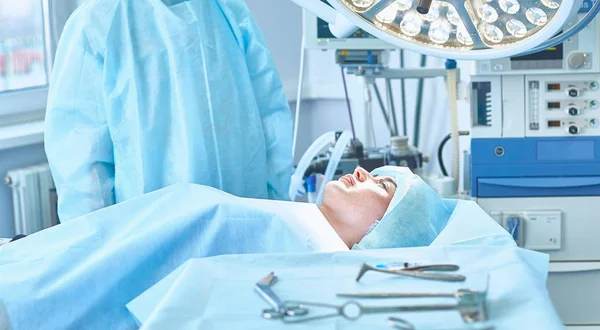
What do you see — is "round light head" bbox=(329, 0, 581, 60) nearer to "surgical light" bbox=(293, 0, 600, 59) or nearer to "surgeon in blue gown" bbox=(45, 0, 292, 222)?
"surgical light" bbox=(293, 0, 600, 59)

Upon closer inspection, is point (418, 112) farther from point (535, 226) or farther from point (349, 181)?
point (349, 181)

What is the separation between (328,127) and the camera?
3.77 meters

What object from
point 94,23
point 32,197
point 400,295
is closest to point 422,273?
point 400,295

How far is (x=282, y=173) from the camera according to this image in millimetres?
2068

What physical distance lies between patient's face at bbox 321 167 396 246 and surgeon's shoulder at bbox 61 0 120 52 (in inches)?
23.7

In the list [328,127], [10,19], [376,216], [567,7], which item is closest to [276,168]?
[376,216]

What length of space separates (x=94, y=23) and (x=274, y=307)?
3.40ft

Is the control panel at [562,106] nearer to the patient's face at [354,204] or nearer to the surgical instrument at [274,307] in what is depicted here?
the patient's face at [354,204]

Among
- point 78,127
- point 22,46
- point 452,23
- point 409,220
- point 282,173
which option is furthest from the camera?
point 22,46

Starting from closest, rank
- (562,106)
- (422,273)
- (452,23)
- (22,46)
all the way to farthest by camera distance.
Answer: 1. (422,273)
2. (452,23)
3. (562,106)
4. (22,46)

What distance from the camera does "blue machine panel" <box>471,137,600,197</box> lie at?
2537 mm

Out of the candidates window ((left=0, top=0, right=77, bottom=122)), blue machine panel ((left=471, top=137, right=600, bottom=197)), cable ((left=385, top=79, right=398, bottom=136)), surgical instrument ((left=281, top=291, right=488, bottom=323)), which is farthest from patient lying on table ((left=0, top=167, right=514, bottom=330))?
cable ((left=385, top=79, right=398, bottom=136))

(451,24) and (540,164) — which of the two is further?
(540,164)

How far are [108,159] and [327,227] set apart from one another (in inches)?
23.2
